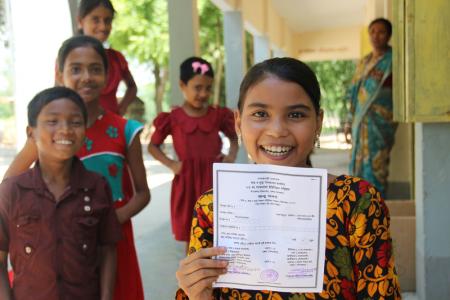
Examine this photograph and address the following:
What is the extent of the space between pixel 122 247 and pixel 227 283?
1.15 metres

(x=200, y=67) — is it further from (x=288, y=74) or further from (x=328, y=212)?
(x=328, y=212)

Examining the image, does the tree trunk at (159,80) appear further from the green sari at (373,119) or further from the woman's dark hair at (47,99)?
the woman's dark hair at (47,99)

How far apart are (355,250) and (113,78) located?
7.94ft

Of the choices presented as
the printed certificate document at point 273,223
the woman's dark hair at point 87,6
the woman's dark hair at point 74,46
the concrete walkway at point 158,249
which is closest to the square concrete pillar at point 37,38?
the woman's dark hair at point 87,6

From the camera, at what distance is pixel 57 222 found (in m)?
1.89

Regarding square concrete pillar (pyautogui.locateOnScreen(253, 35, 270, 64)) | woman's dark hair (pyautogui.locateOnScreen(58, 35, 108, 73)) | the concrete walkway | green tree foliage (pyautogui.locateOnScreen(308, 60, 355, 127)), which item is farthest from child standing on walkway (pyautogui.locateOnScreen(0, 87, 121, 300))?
green tree foliage (pyautogui.locateOnScreen(308, 60, 355, 127))

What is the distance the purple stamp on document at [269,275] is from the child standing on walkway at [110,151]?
3.85 feet

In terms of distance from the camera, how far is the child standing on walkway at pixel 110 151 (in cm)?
230

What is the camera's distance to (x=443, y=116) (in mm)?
2775

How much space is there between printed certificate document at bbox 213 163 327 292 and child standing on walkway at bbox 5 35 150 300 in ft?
3.81

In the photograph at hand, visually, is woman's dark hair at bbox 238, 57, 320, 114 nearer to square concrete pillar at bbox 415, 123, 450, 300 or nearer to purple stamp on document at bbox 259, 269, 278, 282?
purple stamp on document at bbox 259, 269, 278, 282

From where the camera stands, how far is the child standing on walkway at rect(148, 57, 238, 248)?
3979mm

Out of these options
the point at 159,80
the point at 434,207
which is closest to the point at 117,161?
the point at 434,207

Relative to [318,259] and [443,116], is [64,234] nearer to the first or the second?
[318,259]
